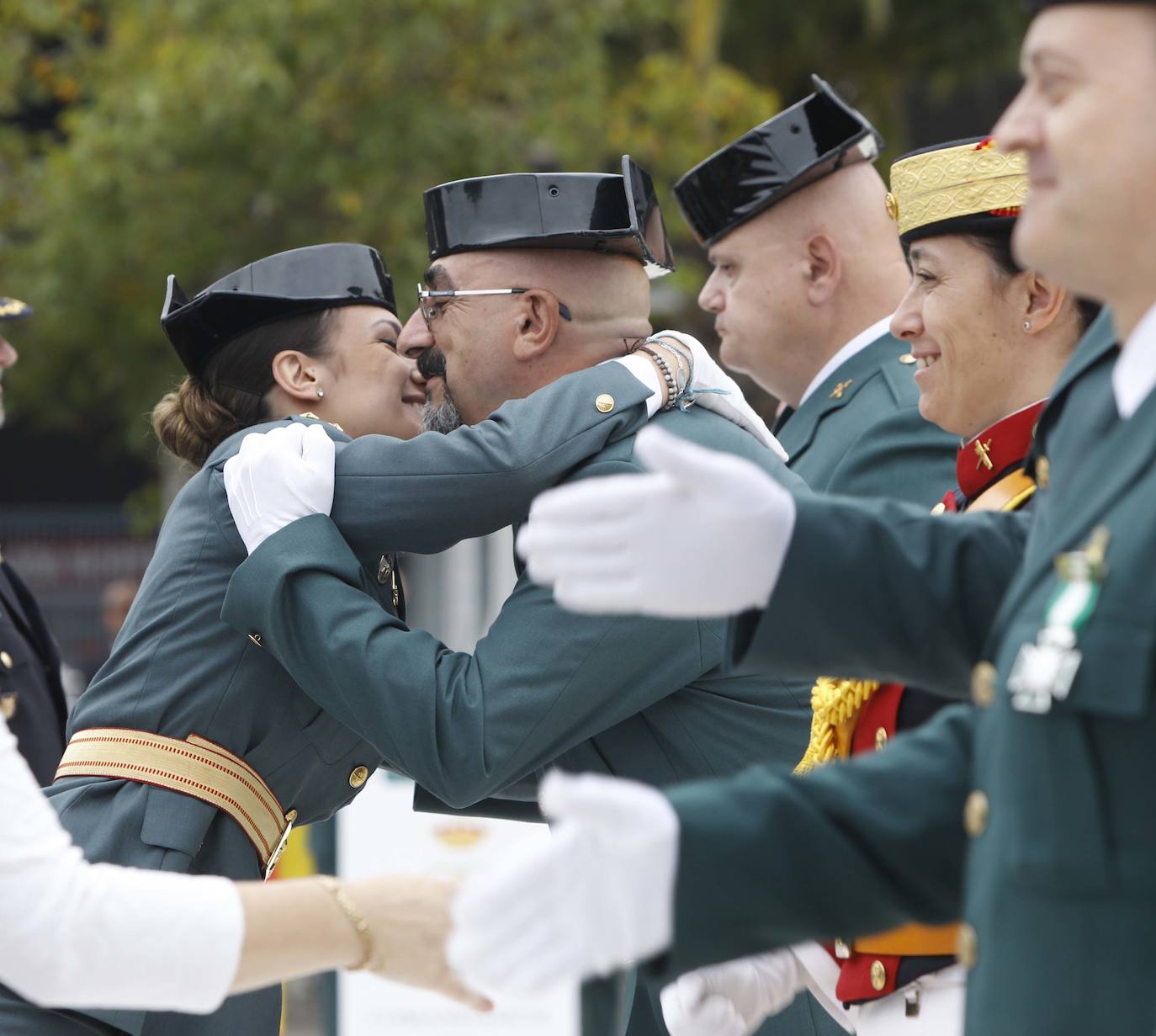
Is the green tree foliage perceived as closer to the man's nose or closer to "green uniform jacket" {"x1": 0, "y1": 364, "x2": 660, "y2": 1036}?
the man's nose

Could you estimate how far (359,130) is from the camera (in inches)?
338

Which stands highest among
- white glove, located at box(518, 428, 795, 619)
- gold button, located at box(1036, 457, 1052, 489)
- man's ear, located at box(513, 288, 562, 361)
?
man's ear, located at box(513, 288, 562, 361)

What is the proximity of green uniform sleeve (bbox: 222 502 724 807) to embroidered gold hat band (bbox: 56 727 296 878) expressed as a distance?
0.64 feet

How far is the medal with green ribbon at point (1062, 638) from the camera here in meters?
1.53

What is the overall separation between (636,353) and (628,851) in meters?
1.59

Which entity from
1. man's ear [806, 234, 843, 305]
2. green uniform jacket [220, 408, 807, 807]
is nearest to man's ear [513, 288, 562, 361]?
green uniform jacket [220, 408, 807, 807]

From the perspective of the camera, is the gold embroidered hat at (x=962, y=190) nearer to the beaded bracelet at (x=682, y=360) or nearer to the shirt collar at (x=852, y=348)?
the beaded bracelet at (x=682, y=360)

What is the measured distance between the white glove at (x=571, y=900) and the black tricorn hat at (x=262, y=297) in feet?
5.80

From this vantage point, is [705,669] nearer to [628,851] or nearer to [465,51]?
[628,851]

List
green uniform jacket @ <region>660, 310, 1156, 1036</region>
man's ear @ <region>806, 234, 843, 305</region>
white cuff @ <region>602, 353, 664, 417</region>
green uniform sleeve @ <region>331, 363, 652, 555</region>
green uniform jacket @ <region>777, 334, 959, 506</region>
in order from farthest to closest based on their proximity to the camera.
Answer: man's ear @ <region>806, 234, 843, 305</region> < green uniform jacket @ <region>777, 334, 959, 506</region> < white cuff @ <region>602, 353, 664, 417</region> < green uniform sleeve @ <region>331, 363, 652, 555</region> < green uniform jacket @ <region>660, 310, 1156, 1036</region>

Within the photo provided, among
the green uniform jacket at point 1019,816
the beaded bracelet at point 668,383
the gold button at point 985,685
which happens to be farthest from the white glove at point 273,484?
the gold button at point 985,685

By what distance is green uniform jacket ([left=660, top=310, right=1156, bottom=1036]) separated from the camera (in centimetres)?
151

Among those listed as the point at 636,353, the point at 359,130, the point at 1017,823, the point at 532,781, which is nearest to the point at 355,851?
the point at 532,781

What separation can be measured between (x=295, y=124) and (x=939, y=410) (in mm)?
6222
